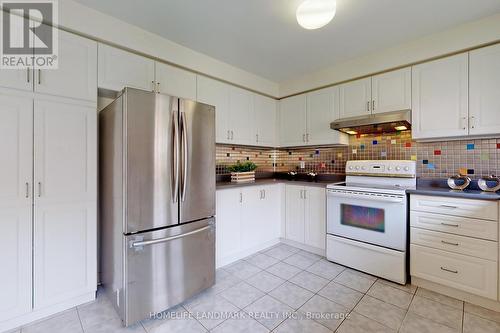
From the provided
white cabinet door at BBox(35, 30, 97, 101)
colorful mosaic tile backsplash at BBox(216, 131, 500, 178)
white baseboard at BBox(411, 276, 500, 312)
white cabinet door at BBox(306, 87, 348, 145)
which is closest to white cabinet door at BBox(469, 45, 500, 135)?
colorful mosaic tile backsplash at BBox(216, 131, 500, 178)

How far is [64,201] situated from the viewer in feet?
5.71

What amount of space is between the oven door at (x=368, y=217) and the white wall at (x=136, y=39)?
2016mm

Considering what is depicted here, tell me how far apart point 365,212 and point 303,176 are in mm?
1267

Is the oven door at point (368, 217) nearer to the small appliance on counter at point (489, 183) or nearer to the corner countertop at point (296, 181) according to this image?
the corner countertop at point (296, 181)

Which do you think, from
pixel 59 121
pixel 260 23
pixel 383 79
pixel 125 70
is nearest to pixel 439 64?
pixel 383 79

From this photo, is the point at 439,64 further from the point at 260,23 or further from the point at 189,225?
the point at 189,225

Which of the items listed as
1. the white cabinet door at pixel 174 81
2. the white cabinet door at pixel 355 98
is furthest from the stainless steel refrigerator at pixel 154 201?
the white cabinet door at pixel 355 98

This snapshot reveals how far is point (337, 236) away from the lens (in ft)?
8.40

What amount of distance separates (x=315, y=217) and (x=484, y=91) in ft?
6.72

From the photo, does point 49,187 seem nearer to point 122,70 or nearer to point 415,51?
point 122,70

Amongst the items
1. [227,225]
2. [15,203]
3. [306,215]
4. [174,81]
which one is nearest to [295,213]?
[306,215]

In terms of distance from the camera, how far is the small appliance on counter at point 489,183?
2.00m

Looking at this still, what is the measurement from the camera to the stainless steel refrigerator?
1.57 meters

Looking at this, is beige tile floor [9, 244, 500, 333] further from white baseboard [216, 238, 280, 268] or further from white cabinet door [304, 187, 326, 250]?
white cabinet door [304, 187, 326, 250]
